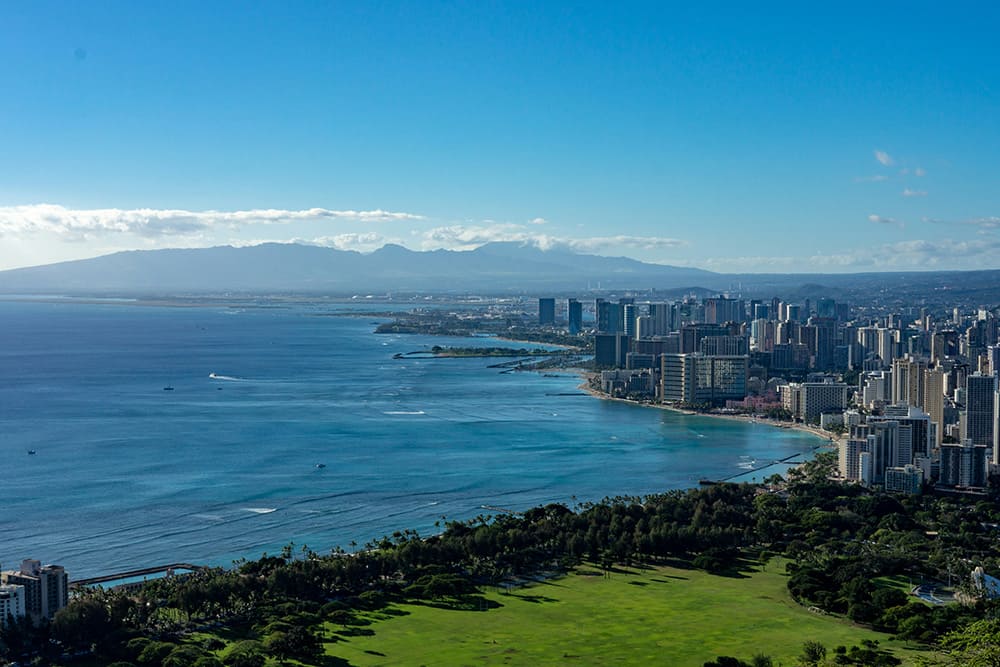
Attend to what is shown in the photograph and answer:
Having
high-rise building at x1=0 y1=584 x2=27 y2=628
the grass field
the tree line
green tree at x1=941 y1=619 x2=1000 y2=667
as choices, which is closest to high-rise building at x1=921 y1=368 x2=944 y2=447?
the tree line

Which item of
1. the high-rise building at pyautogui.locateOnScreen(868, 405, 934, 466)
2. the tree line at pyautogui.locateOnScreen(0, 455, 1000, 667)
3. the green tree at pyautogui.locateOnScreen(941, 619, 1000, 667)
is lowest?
the tree line at pyautogui.locateOnScreen(0, 455, 1000, 667)

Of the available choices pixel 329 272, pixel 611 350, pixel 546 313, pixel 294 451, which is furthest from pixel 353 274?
pixel 294 451

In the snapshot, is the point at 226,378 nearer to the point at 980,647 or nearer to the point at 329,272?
the point at 980,647

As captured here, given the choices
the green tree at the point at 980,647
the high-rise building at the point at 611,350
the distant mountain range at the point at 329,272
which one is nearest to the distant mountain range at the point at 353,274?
the distant mountain range at the point at 329,272

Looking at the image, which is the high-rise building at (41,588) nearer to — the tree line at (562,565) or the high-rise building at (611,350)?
the tree line at (562,565)

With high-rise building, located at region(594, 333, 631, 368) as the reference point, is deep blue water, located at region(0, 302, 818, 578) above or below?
below

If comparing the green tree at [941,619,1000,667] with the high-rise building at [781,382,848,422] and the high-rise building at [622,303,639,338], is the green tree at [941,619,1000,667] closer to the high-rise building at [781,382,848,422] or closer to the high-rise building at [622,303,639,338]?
the high-rise building at [781,382,848,422]
